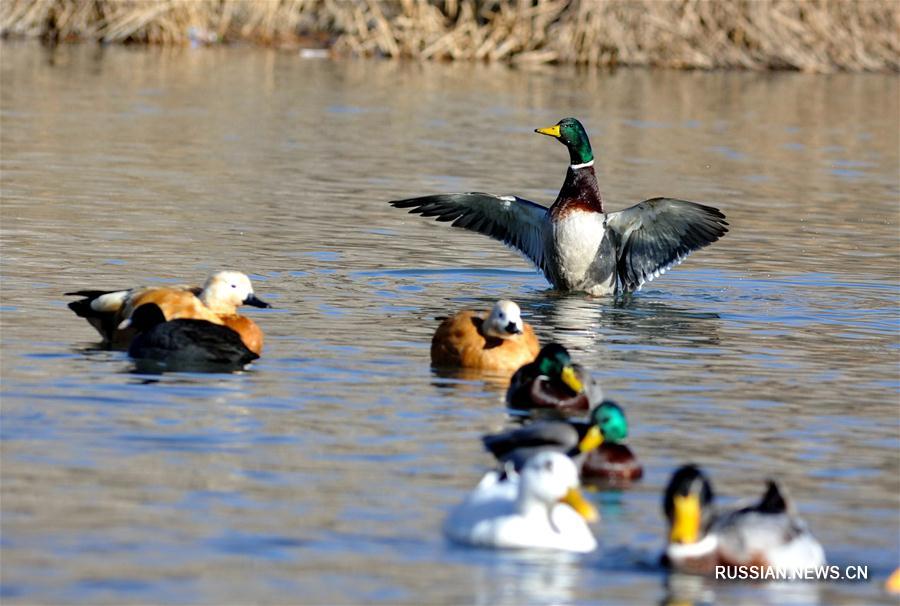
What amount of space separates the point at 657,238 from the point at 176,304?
483 cm

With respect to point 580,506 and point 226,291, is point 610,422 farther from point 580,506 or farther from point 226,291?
point 226,291

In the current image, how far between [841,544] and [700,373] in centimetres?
342

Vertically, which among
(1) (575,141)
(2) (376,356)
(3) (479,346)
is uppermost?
(1) (575,141)

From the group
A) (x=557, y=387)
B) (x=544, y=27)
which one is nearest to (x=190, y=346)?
(x=557, y=387)

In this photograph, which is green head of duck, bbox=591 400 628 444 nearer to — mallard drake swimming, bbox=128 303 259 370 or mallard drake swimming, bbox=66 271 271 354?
mallard drake swimming, bbox=128 303 259 370

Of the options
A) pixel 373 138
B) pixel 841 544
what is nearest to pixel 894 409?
pixel 841 544

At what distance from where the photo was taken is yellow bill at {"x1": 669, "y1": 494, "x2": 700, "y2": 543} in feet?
21.1

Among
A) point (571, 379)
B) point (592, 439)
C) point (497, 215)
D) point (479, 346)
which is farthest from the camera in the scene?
point (497, 215)

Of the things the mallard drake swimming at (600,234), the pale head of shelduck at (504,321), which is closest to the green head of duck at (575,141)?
the mallard drake swimming at (600,234)

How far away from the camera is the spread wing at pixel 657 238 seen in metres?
13.7

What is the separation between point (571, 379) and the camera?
9008 mm

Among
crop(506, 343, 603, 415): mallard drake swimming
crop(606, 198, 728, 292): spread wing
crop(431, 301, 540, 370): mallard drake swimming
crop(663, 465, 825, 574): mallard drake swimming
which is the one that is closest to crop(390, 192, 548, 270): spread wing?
crop(606, 198, 728, 292): spread wing

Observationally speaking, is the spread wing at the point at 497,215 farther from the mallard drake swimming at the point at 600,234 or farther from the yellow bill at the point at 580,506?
the yellow bill at the point at 580,506

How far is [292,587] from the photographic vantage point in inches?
243
